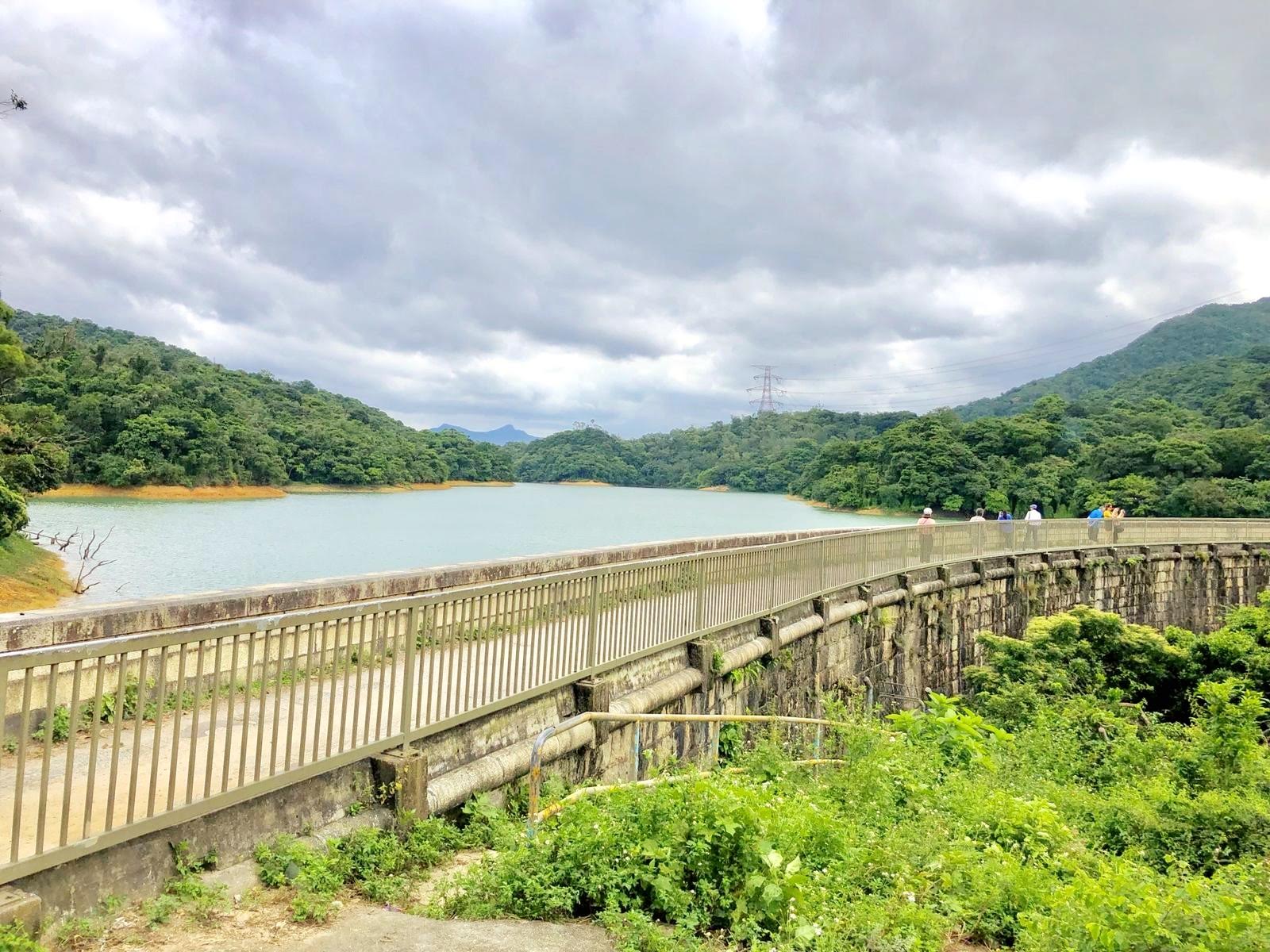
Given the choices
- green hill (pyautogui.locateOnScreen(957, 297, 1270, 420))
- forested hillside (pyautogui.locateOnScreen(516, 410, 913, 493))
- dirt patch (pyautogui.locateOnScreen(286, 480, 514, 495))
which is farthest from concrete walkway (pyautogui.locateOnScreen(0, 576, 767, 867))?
green hill (pyautogui.locateOnScreen(957, 297, 1270, 420))

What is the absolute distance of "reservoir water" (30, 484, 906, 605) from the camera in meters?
24.8

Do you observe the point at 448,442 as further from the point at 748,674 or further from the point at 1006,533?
the point at 748,674

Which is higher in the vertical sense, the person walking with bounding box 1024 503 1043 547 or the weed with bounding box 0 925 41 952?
the person walking with bounding box 1024 503 1043 547

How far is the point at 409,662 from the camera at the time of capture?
4.52 meters

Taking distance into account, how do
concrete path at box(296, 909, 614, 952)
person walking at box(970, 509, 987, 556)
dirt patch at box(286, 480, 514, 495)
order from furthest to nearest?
dirt patch at box(286, 480, 514, 495) → person walking at box(970, 509, 987, 556) → concrete path at box(296, 909, 614, 952)

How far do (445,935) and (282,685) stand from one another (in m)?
1.57

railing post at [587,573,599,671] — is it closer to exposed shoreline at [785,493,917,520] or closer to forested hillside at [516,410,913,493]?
exposed shoreline at [785,493,917,520]

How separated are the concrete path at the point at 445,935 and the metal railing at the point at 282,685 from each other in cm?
77

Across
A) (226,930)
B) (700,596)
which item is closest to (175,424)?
(700,596)

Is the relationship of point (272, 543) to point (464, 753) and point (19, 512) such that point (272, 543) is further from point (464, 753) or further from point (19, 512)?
point (464, 753)

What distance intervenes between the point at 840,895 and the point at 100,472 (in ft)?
191

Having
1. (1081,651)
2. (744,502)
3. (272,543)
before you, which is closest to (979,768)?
(1081,651)

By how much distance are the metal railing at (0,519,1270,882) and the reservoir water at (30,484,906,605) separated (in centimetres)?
431

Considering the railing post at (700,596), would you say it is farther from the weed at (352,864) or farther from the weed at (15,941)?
the weed at (15,941)
